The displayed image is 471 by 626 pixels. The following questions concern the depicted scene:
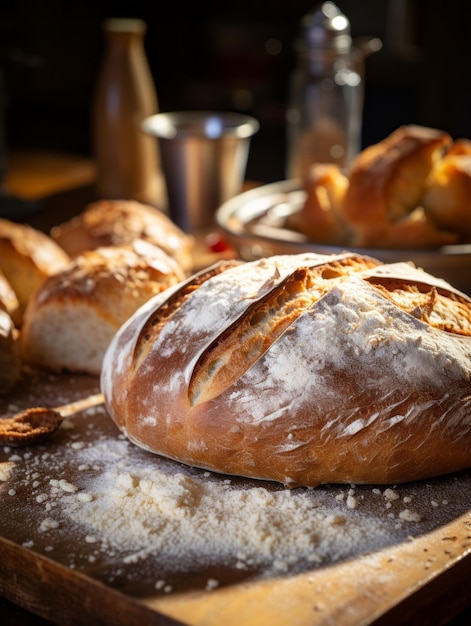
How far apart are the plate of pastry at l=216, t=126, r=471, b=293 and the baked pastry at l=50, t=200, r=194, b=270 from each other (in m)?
0.16

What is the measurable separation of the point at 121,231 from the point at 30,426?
0.75 m

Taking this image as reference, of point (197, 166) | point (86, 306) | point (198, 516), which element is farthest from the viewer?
point (197, 166)

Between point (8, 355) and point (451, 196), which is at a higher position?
point (451, 196)

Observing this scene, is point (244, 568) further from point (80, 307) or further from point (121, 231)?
point (121, 231)

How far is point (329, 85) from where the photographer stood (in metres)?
2.71

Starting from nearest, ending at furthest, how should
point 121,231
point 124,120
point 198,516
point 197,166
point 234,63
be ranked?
point 198,516, point 121,231, point 197,166, point 124,120, point 234,63

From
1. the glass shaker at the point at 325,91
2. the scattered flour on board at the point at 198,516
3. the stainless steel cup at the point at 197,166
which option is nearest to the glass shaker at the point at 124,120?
the stainless steel cup at the point at 197,166

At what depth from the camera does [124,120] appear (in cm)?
297

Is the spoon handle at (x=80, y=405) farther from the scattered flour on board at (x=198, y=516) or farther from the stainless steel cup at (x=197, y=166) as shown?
the stainless steel cup at (x=197, y=166)

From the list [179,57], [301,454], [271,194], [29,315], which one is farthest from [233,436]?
[179,57]

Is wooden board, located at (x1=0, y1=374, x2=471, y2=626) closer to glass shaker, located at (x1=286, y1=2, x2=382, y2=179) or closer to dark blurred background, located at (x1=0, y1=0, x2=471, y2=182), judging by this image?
glass shaker, located at (x1=286, y1=2, x2=382, y2=179)

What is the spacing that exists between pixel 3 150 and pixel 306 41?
3.67ft

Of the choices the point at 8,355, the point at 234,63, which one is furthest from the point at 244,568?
the point at 234,63

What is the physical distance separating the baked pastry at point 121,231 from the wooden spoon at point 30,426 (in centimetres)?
64
